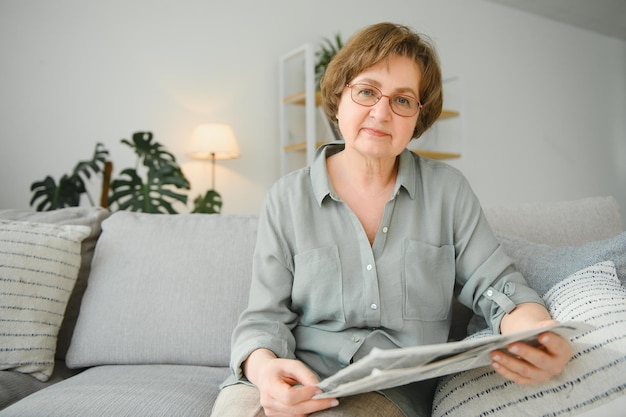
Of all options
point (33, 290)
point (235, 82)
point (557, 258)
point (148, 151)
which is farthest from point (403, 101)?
point (235, 82)

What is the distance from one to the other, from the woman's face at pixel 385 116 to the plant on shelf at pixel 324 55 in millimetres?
2800

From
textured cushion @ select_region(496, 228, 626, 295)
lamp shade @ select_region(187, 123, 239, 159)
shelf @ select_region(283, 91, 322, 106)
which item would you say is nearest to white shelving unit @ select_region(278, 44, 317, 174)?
shelf @ select_region(283, 91, 322, 106)

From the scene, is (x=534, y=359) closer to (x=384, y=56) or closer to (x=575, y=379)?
(x=575, y=379)

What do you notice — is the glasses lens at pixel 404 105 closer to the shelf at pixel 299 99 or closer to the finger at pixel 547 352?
the finger at pixel 547 352

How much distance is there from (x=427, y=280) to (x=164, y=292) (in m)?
0.75

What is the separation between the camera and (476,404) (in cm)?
85

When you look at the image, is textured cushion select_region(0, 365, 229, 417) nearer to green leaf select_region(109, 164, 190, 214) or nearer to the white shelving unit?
green leaf select_region(109, 164, 190, 214)

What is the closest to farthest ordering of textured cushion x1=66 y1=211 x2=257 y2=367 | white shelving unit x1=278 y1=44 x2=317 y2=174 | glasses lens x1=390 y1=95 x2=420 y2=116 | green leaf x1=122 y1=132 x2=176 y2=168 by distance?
glasses lens x1=390 y1=95 x2=420 y2=116 → textured cushion x1=66 y1=211 x2=257 y2=367 → green leaf x1=122 y1=132 x2=176 y2=168 → white shelving unit x1=278 y1=44 x2=317 y2=174

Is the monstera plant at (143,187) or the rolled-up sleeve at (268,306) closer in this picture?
the rolled-up sleeve at (268,306)

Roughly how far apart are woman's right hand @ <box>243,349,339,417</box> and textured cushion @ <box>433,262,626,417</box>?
0.77ft

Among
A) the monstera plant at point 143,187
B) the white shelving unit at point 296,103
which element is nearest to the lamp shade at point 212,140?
the white shelving unit at point 296,103

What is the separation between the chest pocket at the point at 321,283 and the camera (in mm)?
1052

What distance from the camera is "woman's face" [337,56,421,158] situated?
106 centimetres

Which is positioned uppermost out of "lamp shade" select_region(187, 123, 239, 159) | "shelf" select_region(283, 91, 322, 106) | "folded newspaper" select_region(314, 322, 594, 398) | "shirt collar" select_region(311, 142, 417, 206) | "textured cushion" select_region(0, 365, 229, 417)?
"shelf" select_region(283, 91, 322, 106)
